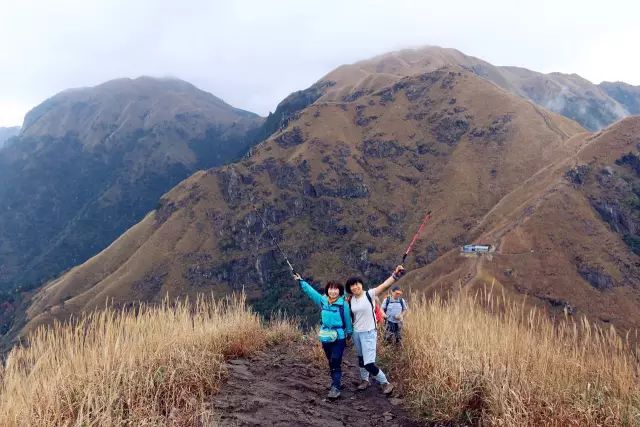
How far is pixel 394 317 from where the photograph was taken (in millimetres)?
8875

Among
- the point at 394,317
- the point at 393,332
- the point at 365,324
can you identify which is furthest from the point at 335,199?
the point at 365,324

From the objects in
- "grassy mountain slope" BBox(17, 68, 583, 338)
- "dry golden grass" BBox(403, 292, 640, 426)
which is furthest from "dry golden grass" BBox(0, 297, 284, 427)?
"grassy mountain slope" BBox(17, 68, 583, 338)

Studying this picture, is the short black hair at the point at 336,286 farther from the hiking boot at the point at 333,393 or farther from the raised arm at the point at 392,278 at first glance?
the hiking boot at the point at 333,393

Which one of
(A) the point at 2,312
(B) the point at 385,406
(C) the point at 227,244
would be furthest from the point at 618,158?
(A) the point at 2,312

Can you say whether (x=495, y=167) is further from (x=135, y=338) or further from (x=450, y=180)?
(x=135, y=338)

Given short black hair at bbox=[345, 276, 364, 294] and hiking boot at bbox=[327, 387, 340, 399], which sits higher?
short black hair at bbox=[345, 276, 364, 294]

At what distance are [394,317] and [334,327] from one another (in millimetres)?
2678

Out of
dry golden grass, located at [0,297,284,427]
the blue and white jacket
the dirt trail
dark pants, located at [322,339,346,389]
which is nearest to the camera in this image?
dry golden grass, located at [0,297,284,427]

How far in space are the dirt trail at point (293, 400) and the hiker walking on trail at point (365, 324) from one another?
0.25 m

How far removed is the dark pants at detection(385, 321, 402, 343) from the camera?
8380 millimetres

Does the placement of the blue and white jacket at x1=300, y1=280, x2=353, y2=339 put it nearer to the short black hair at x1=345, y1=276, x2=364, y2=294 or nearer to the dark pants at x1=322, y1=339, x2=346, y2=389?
→ the dark pants at x1=322, y1=339, x2=346, y2=389

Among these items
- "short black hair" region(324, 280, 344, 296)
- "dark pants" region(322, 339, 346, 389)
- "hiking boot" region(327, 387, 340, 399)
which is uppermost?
"short black hair" region(324, 280, 344, 296)

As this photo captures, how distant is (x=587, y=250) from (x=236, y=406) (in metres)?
97.8

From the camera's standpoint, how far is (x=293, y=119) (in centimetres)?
18162
